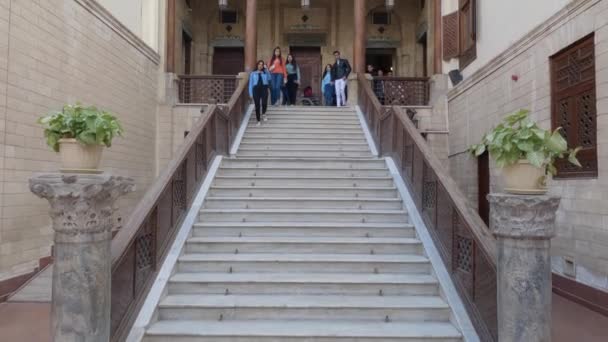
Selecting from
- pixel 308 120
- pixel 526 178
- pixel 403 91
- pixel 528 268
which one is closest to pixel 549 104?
pixel 526 178

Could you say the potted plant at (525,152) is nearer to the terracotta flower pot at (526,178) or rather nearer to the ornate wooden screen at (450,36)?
the terracotta flower pot at (526,178)

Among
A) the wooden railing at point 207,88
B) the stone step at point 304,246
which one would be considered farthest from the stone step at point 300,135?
the stone step at point 304,246

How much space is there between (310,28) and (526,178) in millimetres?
14218

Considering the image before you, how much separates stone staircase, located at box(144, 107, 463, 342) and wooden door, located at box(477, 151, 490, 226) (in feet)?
10.1

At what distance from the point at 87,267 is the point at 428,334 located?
109 inches

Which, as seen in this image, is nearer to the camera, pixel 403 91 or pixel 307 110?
pixel 307 110

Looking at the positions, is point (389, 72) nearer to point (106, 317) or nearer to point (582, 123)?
point (582, 123)

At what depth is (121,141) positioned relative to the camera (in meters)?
10.3

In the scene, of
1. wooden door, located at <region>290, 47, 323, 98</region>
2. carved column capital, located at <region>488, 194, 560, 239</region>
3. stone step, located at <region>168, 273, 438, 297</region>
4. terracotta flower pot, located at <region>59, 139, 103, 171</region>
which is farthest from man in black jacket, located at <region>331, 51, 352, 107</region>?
terracotta flower pot, located at <region>59, 139, 103, 171</region>

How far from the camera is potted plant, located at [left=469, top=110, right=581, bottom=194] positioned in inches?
133

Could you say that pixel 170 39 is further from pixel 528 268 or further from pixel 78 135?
pixel 528 268

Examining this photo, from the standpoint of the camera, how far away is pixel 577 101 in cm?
623

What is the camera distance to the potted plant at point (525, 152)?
3.39 meters

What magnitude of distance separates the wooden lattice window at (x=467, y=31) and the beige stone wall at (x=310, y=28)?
4712 mm
